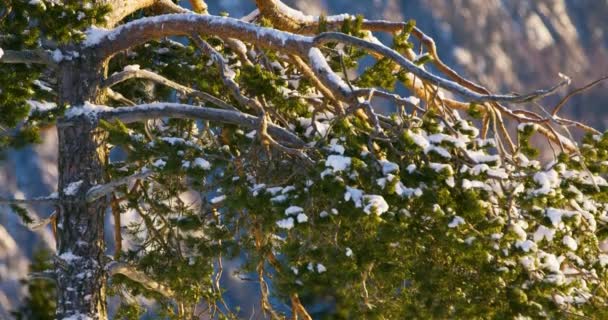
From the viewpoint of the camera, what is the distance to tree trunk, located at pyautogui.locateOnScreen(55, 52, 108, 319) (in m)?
6.34

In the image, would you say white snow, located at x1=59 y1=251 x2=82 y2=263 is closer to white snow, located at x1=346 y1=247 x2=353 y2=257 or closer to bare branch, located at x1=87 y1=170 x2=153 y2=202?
bare branch, located at x1=87 y1=170 x2=153 y2=202

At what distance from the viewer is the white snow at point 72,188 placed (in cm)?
634

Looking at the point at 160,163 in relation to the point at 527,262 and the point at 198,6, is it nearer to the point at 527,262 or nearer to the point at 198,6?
the point at 527,262

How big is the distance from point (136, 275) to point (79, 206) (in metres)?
0.86

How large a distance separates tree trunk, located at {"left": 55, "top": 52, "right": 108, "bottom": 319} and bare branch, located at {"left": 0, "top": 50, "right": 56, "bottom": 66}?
0.46ft

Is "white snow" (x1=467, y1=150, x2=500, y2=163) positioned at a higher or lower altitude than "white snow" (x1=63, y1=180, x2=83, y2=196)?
lower

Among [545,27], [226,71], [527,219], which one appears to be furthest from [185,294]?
[545,27]

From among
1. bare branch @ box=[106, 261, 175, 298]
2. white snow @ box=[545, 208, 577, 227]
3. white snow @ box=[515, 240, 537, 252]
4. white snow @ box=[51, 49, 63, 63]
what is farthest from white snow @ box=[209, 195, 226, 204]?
white snow @ box=[545, 208, 577, 227]

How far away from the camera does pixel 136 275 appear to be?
6.85m

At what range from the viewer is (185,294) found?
651 centimetres

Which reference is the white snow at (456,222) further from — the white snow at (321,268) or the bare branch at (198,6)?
the bare branch at (198,6)

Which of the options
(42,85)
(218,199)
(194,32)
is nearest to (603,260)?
(218,199)

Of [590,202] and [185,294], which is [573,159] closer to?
[590,202]

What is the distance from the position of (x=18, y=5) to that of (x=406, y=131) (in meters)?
2.90
